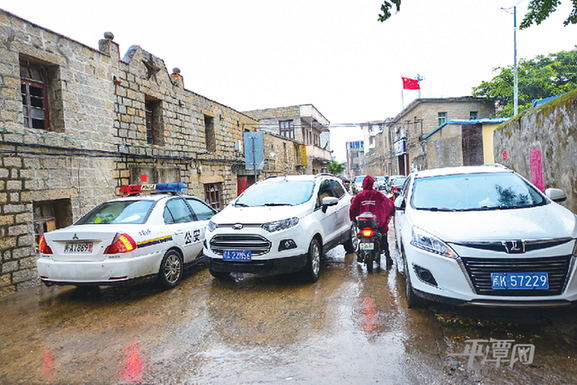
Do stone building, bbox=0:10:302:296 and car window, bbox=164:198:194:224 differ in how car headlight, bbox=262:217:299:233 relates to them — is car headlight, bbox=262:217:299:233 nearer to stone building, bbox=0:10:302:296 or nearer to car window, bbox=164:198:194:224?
car window, bbox=164:198:194:224

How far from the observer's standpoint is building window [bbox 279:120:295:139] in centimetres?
3253

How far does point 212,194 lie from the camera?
14406 mm

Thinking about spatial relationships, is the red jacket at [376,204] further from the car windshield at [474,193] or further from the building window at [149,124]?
the building window at [149,124]

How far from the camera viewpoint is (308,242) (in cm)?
527

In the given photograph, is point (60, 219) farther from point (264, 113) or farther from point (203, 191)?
point (264, 113)

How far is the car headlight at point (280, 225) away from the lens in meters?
5.05

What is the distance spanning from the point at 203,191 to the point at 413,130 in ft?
83.5

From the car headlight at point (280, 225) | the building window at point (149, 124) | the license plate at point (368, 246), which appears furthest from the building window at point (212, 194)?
the license plate at point (368, 246)

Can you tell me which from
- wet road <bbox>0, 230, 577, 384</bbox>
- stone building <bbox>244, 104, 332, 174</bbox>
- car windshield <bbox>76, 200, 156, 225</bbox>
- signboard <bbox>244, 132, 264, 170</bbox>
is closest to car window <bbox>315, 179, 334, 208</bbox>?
wet road <bbox>0, 230, 577, 384</bbox>

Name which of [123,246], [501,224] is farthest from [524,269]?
[123,246]

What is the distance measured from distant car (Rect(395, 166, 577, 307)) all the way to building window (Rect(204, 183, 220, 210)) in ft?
35.2

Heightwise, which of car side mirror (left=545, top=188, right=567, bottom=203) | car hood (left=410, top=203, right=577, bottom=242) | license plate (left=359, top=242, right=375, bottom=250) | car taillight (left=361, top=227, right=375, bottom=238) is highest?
car side mirror (left=545, top=188, right=567, bottom=203)

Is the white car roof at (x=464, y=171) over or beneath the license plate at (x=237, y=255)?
over

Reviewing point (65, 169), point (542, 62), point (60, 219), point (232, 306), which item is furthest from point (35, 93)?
point (542, 62)
